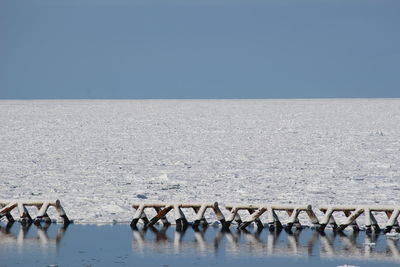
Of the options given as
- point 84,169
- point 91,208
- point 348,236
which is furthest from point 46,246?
point 84,169

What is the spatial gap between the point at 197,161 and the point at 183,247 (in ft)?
41.9

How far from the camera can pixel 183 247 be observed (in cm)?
1428

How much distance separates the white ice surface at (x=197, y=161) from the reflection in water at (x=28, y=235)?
1000mm

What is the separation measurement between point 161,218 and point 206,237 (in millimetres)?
1828

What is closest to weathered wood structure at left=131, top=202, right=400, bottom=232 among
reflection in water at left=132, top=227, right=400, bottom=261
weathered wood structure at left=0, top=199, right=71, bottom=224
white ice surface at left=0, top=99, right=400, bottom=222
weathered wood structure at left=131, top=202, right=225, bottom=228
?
weathered wood structure at left=131, top=202, right=225, bottom=228

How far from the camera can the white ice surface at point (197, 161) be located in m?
20.0

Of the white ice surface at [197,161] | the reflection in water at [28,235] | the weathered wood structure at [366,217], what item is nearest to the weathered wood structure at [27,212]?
the reflection in water at [28,235]

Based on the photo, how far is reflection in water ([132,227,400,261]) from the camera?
1390cm

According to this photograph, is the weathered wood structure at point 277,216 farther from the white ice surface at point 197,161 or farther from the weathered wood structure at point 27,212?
the weathered wood structure at point 27,212

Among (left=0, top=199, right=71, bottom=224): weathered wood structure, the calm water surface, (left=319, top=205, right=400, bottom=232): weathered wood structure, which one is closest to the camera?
the calm water surface

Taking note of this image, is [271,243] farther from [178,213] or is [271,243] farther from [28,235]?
[28,235]

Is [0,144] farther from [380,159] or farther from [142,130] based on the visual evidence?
[380,159]

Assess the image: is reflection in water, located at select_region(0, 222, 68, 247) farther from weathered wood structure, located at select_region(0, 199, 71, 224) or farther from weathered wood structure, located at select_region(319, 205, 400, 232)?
weathered wood structure, located at select_region(319, 205, 400, 232)

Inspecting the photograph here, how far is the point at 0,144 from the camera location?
31797 mm
